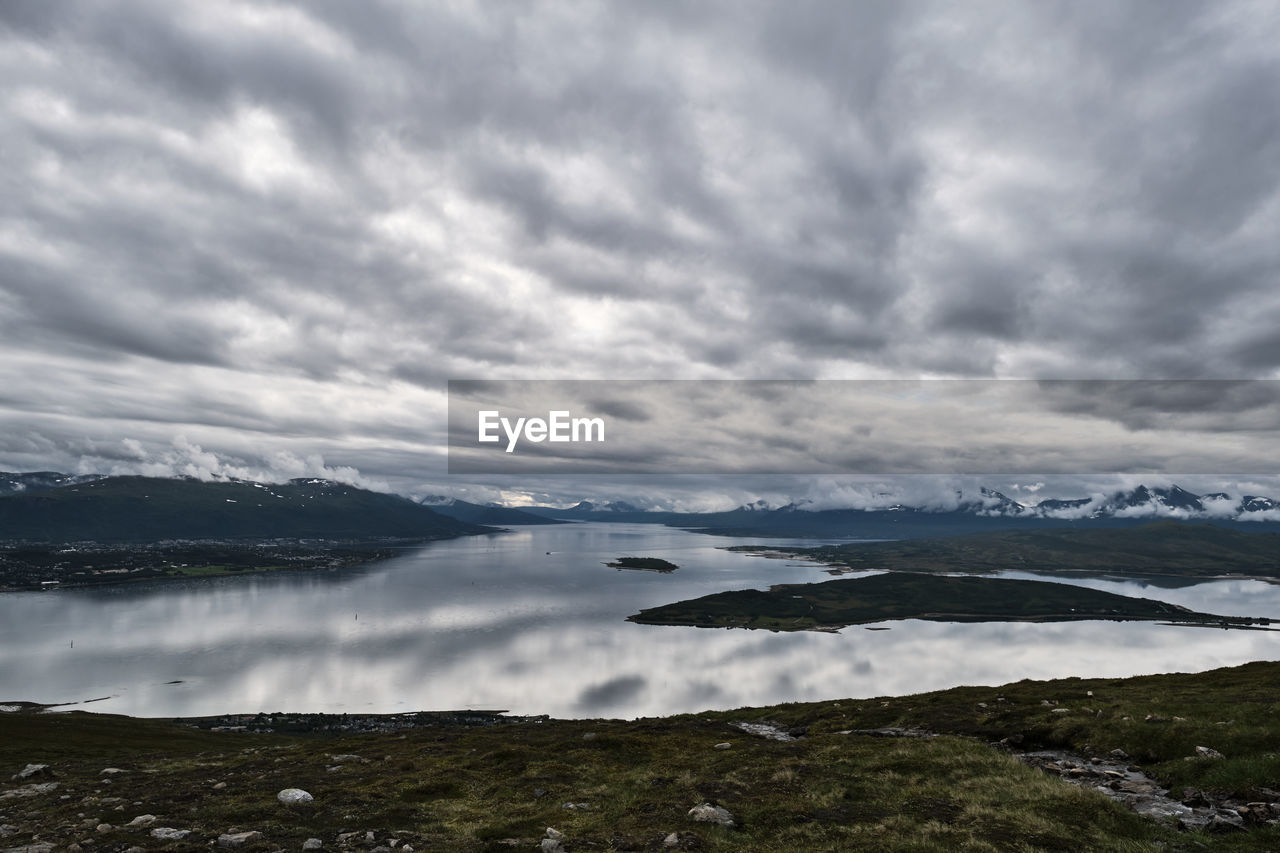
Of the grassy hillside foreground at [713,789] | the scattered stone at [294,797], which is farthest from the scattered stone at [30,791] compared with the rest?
the scattered stone at [294,797]

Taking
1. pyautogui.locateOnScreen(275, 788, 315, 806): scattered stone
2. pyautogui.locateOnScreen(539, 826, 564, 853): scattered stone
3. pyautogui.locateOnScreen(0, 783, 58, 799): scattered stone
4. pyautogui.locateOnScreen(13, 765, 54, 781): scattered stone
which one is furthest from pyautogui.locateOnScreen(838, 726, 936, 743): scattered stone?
pyautogui.locateOnScreen(13, 765, 54, 781): scattered stone

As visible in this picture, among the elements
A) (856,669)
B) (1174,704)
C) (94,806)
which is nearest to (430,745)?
(94,806)

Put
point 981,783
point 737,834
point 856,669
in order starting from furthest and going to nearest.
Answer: point 856,669, point 981,783, point 737,834

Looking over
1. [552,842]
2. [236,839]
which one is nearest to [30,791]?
[236,839]

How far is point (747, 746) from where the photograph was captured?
122 feet

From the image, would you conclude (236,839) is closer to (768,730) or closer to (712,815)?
(712,815)

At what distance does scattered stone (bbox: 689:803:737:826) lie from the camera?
783 inches

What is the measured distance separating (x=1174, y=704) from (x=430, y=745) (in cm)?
5020

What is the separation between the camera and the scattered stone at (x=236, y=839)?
765 inches

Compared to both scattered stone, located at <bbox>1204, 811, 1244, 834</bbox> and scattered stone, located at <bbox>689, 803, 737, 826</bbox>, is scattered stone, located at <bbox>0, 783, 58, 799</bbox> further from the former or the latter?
scattered stone, located at <bbox>1204, 811, 1244, 834</bbox>

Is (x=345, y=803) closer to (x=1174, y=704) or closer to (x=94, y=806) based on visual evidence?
(x=94, y=806)

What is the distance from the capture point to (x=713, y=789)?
24234 mm

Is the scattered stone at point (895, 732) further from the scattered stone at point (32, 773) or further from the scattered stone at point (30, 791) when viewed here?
the scattered stone at point (32, 773)

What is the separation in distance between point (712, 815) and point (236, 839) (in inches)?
624
